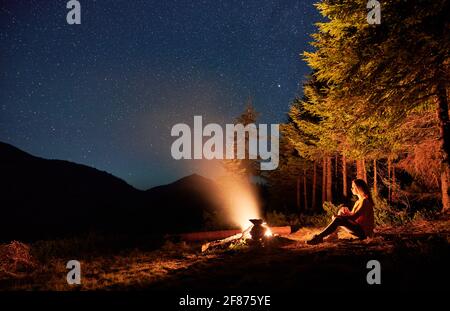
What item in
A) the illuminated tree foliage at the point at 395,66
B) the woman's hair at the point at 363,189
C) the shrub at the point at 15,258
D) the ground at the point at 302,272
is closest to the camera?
the ground at the point at 302,272

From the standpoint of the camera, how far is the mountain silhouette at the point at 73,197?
181 feet

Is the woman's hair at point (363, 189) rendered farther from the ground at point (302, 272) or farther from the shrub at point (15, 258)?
the shrub at point (15, 258)

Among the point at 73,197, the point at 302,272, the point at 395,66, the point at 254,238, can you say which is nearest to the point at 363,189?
the point at 395,66

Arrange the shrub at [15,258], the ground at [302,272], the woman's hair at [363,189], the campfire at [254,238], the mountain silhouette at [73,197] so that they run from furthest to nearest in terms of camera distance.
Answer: the mountain silhouette at [73,197] → the campfire at [254,238] → the shrub at [15,258] → the woman's hair at [363,189] → the ground at [302,272]

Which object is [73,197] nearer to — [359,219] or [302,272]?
[359,219]

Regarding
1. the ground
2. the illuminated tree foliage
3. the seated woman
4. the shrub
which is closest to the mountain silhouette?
the shrub

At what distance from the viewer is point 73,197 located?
6794 centimetres

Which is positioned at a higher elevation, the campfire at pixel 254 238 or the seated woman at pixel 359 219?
the seated woman at pixel 359 219

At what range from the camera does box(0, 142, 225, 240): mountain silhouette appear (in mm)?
55062

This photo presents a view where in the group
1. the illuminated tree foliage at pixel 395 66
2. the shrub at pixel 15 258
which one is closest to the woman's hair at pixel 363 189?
the illuminated tree foliage at pixel 395 66

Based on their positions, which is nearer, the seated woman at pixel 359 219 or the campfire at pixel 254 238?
the seated woman at pixel 359 219

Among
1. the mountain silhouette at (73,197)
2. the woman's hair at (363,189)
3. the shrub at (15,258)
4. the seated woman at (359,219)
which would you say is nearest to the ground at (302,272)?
the seated woman at (359,219)
